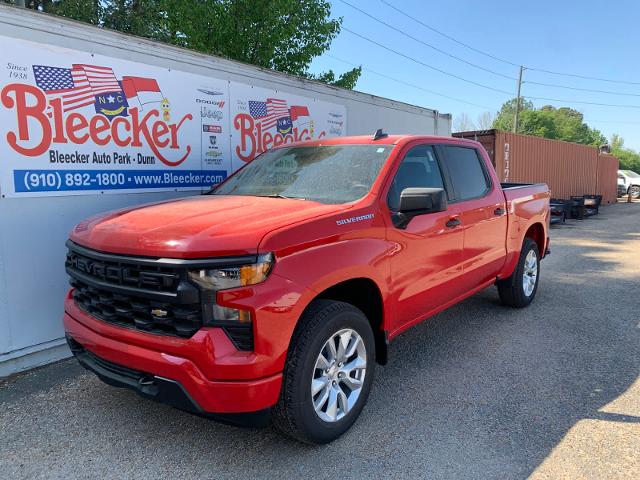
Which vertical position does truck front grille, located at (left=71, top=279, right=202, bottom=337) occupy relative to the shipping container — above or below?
below

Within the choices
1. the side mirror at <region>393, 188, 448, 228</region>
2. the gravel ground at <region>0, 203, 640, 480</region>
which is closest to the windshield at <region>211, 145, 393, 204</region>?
the side mirror at <region>393, 188, 448, 228</region>

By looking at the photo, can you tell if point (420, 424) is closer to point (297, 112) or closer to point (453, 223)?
point (453, 223)

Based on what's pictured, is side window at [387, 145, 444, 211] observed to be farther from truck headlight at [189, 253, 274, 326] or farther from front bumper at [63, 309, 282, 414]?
front bumper at [63, 309, 282, 414]

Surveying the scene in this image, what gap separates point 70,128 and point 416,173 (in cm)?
296

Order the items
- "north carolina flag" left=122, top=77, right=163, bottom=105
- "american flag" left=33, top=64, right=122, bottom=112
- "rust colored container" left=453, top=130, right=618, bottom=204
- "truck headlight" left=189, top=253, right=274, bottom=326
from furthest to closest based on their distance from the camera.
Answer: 1. "rust colored container" left=453, top=130, right=618, bottom=204
2. "north carolina flag" left=122, top=77, right=163, bottom=105
3. "american flag" left=33, top=64, right=122, bottom=112
4. "truck headlight" left=189, top=253, right=274, bottom=326

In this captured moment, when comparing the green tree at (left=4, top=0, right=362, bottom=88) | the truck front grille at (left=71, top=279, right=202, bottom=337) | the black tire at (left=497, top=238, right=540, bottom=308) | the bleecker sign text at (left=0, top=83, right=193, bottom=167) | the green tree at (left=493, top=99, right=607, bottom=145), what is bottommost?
the black tire at (left=497, top=238, right=540, bottom=308)

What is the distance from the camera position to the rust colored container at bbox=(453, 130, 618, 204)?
48.1 feet

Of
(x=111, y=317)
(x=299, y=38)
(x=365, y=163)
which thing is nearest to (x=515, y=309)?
(x=365, y=163)

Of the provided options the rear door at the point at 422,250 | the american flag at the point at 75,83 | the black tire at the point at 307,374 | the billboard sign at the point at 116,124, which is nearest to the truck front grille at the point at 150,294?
the black tire at the point at 307,374

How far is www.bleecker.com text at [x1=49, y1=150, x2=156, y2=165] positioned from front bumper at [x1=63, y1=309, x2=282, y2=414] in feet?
6.85

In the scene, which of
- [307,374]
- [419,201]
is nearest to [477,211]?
[419,201]

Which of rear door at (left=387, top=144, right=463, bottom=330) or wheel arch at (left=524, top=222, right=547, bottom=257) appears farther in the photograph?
wheel arch at (left=524, top=222, right=547, bottom=257)

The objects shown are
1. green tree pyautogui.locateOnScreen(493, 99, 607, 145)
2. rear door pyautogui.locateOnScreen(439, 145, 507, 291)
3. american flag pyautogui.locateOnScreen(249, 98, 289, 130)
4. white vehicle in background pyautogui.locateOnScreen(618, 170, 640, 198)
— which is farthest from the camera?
green tree pyautogui.locateOnScreen(493, 99, 607, 145)

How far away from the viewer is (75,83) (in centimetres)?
423
